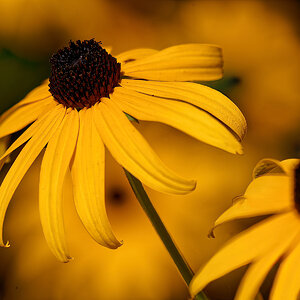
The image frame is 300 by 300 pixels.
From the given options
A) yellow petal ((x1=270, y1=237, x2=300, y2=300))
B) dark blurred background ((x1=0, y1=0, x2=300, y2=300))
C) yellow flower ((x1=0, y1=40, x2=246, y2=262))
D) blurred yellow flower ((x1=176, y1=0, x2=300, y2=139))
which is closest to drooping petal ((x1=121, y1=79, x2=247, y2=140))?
yellow flower ((x1=0, y1=40, x2=246, y2=262))

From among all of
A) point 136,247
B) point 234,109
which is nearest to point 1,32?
point 136,247

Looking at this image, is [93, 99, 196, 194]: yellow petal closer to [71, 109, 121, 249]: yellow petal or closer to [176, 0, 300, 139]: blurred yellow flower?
[71, 109, 121, 249]: yellow petal

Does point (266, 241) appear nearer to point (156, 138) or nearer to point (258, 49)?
point (156, 138)

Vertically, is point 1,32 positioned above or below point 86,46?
above

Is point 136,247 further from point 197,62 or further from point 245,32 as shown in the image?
point 245,32

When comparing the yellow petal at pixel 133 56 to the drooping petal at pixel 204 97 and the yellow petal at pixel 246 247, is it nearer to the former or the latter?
the drooping petal at pixel 204 97

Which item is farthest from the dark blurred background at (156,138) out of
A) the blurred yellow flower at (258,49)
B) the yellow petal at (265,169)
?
the yellow petal at (265,169)
